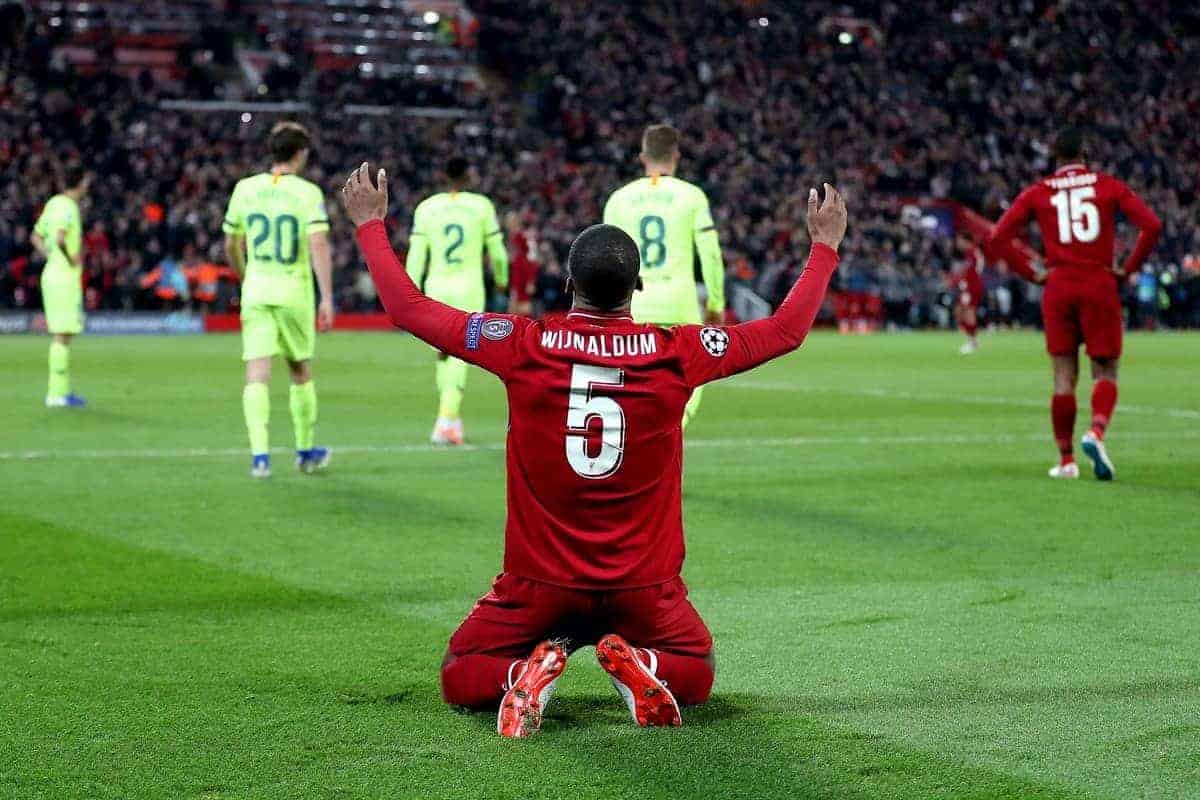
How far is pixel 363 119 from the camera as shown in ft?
150

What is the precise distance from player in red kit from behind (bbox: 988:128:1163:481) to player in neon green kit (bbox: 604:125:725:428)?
185cm

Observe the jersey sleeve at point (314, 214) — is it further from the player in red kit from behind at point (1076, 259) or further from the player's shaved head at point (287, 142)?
the player in red kit from behind at point (1076, 259)

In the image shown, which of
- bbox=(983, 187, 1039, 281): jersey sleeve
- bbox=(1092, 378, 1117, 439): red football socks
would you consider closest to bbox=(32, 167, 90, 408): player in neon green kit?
bbox=(983, 187, 1039, 281): jersey sleeve

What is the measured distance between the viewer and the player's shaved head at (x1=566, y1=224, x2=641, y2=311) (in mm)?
5062

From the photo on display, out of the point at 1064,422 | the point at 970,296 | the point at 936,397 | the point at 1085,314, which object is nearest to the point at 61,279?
the point at 936,397

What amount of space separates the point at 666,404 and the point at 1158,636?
2.30 metres

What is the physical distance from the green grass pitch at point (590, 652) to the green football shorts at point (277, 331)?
2.74ft

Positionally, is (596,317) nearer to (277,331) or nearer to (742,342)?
(742,342)

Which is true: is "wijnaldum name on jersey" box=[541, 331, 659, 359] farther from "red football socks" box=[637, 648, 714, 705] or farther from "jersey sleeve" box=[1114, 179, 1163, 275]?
"jersey sleeve" box=[1114, 179, 1163, 275]

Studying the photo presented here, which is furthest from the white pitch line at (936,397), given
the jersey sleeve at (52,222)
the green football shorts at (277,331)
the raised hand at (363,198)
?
the raised hand at (363,198)

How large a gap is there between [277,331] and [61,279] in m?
7.63

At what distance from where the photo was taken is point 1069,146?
1143cm

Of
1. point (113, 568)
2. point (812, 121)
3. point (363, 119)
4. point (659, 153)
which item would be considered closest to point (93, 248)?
A: point (363, 119)

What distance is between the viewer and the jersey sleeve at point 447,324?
5.11 m
